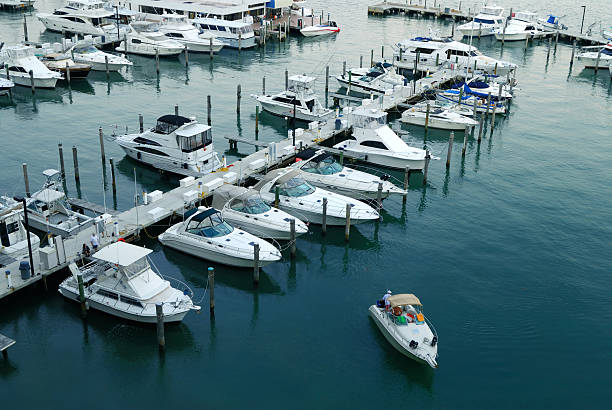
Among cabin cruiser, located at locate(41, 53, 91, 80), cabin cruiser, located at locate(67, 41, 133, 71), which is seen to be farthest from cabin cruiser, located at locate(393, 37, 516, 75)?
cabin cruiser, located at locate(41, 53, 91, 80)

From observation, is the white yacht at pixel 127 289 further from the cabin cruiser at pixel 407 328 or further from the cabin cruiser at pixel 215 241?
the cabin cruiser at pixel 407 328

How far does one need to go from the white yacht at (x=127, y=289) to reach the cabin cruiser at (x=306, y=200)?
10.8 meters

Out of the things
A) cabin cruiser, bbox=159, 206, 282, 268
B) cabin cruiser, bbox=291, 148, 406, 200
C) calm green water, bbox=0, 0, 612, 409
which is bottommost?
calm green water, bbox=0, 0, 612, 409

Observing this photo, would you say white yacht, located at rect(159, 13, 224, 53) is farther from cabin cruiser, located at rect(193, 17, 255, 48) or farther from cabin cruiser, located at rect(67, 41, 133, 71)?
cabin cruiser, located at rect(67, 41, 133, 71)

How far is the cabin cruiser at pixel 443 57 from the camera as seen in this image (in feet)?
244

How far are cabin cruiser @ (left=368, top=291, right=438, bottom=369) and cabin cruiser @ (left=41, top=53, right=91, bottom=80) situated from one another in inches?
2016

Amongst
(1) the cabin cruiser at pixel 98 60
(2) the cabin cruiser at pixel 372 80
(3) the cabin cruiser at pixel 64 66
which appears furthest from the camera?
(1) the cabin cruiser at pixel 98 60

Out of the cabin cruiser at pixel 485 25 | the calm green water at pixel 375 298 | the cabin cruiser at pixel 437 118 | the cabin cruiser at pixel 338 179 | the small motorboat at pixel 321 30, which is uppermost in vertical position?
the cabin cruiser at pixel 485 25

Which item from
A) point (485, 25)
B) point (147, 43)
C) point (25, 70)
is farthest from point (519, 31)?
point (25, 70)

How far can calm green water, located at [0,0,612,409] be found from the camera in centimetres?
2625

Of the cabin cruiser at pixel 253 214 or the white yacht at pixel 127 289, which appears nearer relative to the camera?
the white yacht at pixel 127 289

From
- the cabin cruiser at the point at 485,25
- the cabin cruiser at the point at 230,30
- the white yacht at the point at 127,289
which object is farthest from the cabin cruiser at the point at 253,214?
the cabin cruiser at the point at 485,25

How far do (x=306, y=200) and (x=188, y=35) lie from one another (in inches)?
2069

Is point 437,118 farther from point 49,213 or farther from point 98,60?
point 98,60
